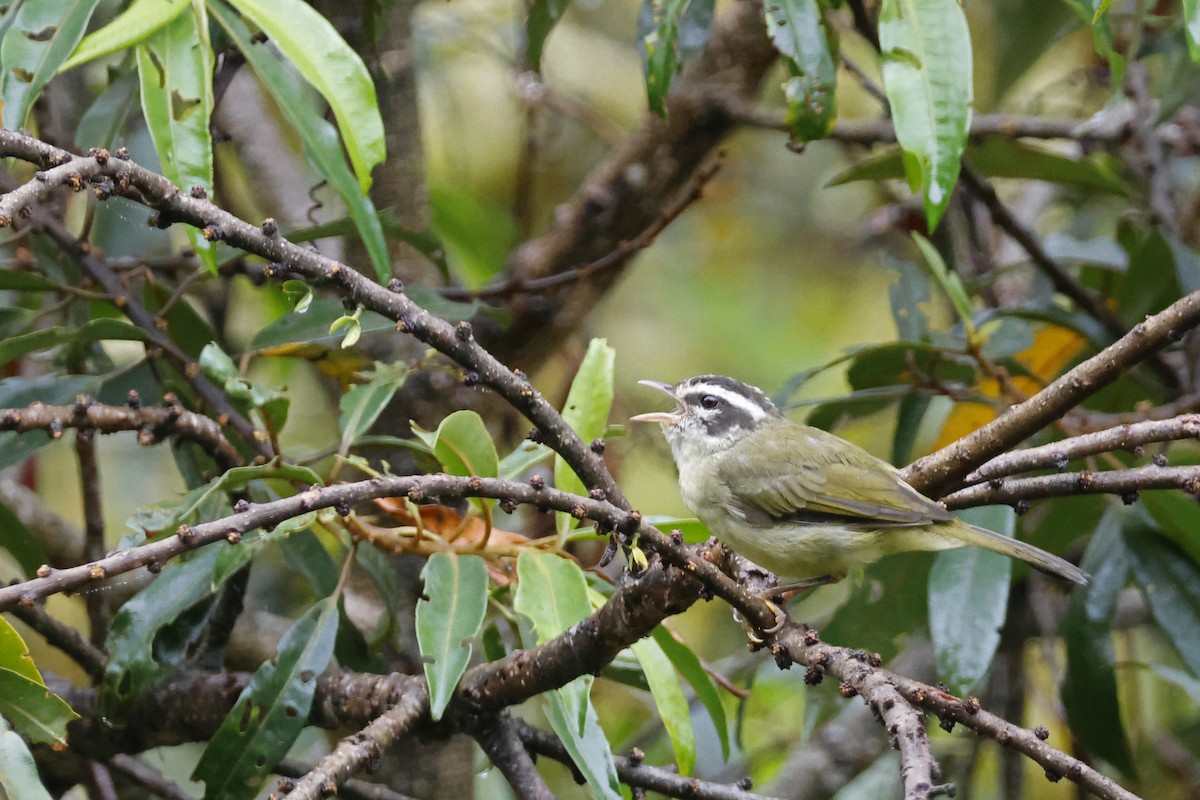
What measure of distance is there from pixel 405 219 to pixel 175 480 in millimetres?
2545

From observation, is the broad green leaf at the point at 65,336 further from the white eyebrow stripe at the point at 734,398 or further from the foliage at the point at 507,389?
the white eyebrow stripe at the point at 734,398

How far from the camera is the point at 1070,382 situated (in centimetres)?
188

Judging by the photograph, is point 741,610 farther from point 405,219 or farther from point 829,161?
point 829,161

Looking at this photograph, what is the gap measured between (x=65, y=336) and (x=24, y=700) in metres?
1.07

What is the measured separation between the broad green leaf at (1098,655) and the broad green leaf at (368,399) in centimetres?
199

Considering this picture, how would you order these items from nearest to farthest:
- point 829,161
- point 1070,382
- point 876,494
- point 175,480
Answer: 1. point 1070,382
2. point 876,494
3. point 175,480
4. point 829,161

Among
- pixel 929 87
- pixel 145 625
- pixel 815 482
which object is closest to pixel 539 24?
pixel 929 87

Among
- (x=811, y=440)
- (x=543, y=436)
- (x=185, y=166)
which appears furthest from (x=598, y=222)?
(x=543, y=436)

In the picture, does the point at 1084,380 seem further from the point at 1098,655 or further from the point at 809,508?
the point at 1098,655

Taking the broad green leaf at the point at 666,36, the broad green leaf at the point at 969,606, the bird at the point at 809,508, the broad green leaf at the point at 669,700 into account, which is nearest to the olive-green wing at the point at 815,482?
the bird at the point at 809,508

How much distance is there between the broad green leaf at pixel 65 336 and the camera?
8.66 feet

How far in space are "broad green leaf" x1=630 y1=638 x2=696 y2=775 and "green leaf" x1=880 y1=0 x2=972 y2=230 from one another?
1057 millimetres

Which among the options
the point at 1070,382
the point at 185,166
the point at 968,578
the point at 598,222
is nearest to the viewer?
the point at 1070,382

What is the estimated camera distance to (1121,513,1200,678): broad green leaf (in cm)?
314
